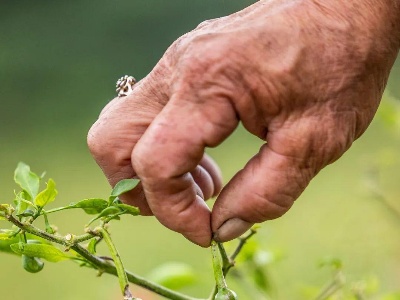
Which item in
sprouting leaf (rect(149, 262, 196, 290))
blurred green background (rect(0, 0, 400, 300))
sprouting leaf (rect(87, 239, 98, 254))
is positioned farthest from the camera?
blurred green background (rect(0, 0, 400, 300))

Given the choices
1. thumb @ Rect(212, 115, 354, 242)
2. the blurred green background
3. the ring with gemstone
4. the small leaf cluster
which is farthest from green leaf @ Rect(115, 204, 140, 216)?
the blurred green background

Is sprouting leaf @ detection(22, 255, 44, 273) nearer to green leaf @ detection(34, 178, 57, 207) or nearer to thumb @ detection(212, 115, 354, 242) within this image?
green leaf @ detection(34, 178, 57, 207)

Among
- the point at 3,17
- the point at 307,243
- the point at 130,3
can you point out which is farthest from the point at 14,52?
the point at 307,243

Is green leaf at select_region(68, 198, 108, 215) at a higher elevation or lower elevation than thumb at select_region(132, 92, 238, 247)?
lower

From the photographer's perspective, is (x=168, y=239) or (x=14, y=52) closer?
(x=168, y=239)

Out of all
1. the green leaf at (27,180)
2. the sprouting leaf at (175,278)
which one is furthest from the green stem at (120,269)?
the sprouting leaf at (175,278)

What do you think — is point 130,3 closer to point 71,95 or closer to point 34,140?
point 71,95

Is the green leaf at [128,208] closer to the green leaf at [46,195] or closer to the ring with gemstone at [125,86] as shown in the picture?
the green leaf at [46,195]
